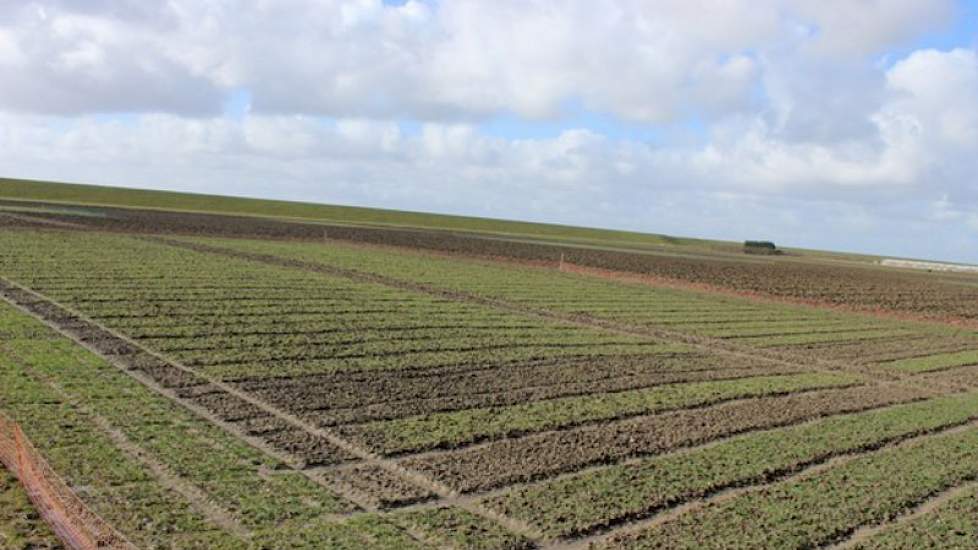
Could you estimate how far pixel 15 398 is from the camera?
12.0 m

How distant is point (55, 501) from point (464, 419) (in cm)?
576

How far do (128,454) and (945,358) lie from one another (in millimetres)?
20690

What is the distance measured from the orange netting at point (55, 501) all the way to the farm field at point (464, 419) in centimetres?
16

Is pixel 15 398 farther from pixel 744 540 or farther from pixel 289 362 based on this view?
pixel 744 540

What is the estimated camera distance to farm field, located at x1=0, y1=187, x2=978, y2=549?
28.7ft

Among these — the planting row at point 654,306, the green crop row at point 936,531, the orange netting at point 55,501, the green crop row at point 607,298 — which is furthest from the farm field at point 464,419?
the green crop row at point 607,298

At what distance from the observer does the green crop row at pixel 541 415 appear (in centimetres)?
1158

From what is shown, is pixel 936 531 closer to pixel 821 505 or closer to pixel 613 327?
pixel 821 505

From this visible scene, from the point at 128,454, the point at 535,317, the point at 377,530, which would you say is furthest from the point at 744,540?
the point at 535,317

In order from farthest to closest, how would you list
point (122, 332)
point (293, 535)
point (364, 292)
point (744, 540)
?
point (364, 292), point (122, 332), point (744, 540), point (293, 535)

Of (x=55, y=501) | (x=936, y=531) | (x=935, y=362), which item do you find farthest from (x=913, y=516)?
(x=935, y=362)

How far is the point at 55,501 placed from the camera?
837 cm

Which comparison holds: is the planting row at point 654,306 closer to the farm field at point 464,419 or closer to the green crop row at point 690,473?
the farm field at point 464,419

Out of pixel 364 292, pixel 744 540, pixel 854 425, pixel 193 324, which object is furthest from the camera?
pixel 364 292
